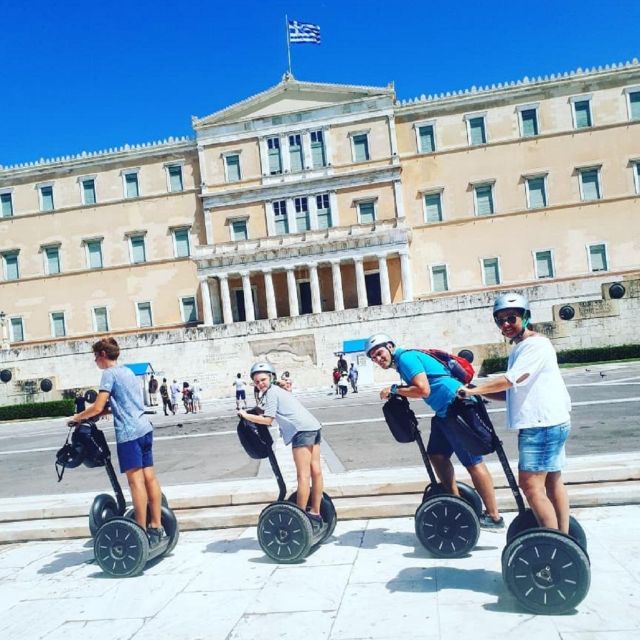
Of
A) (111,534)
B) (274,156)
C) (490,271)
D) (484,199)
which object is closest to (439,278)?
(490,271)

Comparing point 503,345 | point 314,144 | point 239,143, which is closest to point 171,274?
point 239,143

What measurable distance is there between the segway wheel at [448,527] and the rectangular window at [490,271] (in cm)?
3889

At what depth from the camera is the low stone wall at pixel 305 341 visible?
31438 mm

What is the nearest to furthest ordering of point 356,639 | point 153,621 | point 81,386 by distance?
1. point 356,639
2. point 153,621
3. point 81,386

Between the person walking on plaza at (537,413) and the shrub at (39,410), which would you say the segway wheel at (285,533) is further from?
the shrub at (39,410)

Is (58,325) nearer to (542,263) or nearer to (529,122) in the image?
(542,263)

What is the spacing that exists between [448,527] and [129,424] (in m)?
2.87

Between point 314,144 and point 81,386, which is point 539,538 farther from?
point 314,144

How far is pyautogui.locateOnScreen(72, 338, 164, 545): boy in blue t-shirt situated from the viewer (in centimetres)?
536

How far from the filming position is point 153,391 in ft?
101

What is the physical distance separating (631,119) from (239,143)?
26.9m

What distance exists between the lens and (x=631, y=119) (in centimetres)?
4059

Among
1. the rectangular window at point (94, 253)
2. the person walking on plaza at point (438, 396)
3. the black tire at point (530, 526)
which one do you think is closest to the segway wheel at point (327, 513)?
the person walking on plaza at point (438, 396)

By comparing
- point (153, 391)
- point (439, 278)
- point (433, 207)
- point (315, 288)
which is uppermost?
point (433, 207)
